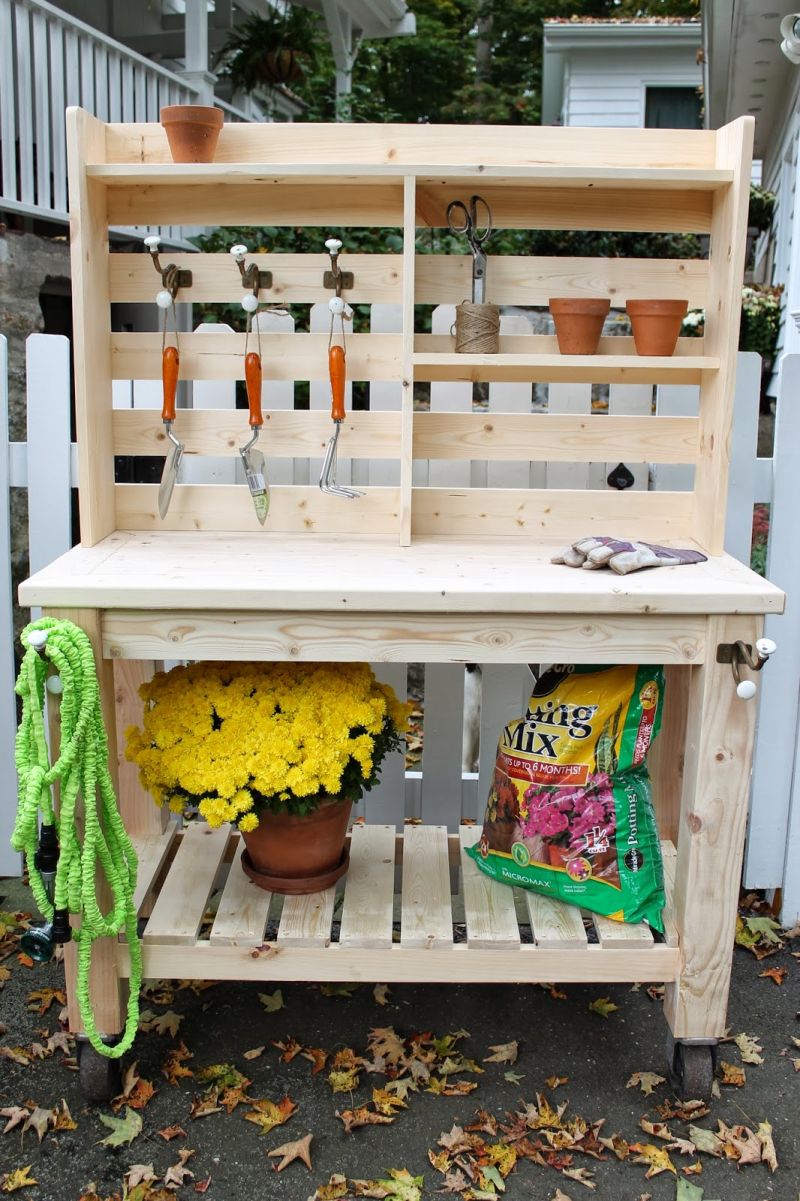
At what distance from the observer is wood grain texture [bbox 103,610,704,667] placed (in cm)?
210

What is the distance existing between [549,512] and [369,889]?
3.10 ft

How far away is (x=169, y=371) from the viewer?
2.45m

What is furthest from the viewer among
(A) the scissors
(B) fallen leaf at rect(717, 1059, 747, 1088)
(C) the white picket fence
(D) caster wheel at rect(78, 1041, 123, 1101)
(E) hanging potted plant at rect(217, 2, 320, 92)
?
(E) hanging potted plant at rect(217, 2, 320, 92)

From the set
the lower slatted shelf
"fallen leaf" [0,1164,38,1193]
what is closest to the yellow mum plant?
the lower slatted shelf

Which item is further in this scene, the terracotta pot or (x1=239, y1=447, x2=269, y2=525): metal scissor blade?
(x1=239, y1=447, x2=269, y2=525): metal scissor blade

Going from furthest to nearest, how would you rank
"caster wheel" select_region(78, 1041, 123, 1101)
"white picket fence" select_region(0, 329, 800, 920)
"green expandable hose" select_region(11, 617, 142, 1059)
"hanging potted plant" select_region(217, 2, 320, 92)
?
"hanging potted plant" select_region(217, 2, 320, 92) → "white picket fence" select_region(0, 329, 800, 920) → "caster wheel" select_region(78, 1041, 123, 1101) → "green expandable hose" select_region(11, 617, 142, 1059)

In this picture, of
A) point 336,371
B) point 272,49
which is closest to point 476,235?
point 336,371

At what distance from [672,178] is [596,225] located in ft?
0.97

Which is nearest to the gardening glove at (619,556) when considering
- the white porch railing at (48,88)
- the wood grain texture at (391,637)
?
the wood grain texture at (391,637)

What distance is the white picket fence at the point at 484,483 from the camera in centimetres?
275

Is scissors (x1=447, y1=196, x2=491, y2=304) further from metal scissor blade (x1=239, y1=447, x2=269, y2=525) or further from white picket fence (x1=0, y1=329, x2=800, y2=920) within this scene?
metal scissor blade (x1=239, y1=447, x2=269, y2=525)

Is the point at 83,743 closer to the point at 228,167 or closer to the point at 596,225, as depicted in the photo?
the point at 228,167

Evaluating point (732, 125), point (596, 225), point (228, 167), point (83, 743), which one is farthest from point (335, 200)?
point (83, 743)

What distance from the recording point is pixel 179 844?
2754 mm
